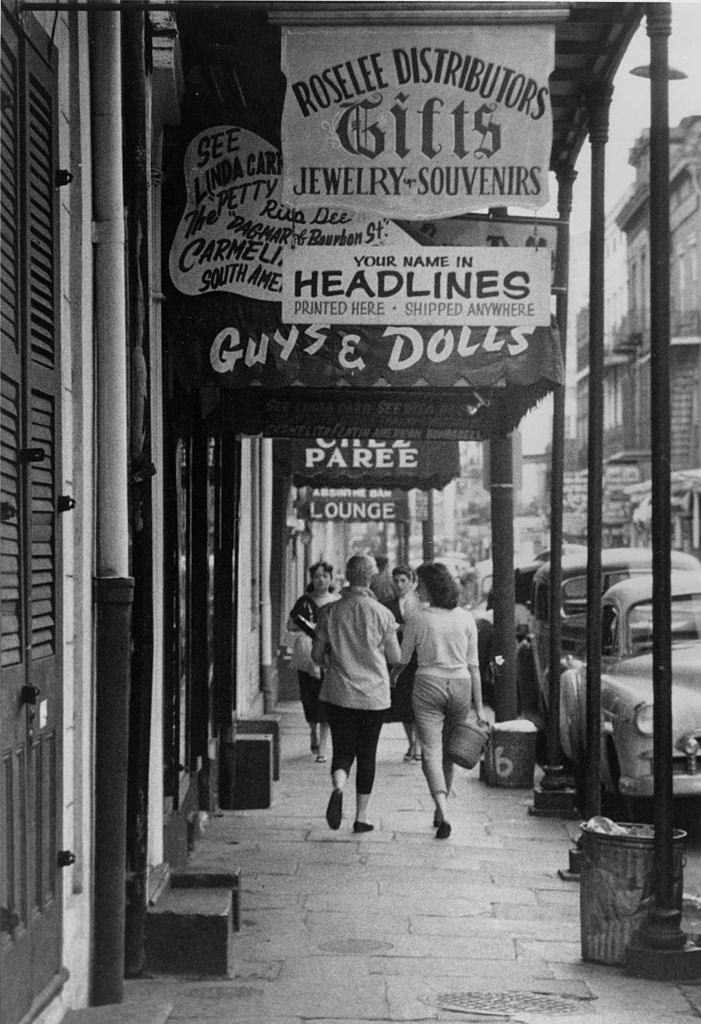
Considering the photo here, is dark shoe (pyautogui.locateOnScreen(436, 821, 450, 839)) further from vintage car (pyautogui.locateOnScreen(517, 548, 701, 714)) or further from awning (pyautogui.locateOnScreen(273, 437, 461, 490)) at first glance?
awning (pyautogui.locateOnScreen(273, 437, 461, 490))

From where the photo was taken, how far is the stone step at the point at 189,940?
717cm

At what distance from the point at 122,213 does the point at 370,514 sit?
20.8 metres

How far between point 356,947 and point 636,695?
4.35 m

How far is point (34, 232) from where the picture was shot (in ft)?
18.0

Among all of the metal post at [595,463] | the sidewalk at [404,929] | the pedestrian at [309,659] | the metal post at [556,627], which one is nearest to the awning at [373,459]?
the pedestrian at [309,659]

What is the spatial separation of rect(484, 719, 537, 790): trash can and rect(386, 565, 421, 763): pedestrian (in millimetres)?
695

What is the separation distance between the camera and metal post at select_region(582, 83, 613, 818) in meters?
10.2

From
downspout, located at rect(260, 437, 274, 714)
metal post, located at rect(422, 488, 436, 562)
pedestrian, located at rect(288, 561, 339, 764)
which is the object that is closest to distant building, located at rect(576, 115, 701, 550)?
metal post, located at rect(422, 488, 436, 562)

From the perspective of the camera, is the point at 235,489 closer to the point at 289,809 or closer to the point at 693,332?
the point at 289,809

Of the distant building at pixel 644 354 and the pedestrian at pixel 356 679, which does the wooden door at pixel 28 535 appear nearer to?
the pedestrian at pixel 356 679

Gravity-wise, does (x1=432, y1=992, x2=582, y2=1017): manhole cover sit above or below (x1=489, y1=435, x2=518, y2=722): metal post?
below

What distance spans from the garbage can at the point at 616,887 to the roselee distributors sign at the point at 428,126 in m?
2.97

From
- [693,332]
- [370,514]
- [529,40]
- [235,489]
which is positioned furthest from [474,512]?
[529,40]

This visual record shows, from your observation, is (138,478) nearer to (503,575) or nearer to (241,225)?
(241,225)
